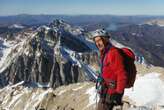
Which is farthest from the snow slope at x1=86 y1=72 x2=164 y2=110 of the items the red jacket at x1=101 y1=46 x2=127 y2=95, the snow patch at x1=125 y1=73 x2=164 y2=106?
the red jacket at x1=101 y1=46 x2=127 y2=95

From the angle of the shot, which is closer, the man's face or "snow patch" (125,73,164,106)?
the man's face

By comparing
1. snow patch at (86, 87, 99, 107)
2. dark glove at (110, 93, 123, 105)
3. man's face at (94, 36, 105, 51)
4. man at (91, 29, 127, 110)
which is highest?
man's face at (94, 36, 105, 51)

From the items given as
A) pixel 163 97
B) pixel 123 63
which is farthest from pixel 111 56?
pixel 163 97

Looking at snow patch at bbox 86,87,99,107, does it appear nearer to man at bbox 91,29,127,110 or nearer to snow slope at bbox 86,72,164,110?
snow slope at bbox 86,72,164,110

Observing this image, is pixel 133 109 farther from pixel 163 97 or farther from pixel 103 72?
pixel 163 97

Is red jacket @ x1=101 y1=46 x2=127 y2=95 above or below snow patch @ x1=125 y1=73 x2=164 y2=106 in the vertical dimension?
above

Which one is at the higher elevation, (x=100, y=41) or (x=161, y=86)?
(x=100, y=41)

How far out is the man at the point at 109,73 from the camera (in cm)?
1466

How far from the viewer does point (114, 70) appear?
14.9 metres

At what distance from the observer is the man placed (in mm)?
14664

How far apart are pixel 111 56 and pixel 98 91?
1.87m

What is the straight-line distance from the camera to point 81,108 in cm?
7169

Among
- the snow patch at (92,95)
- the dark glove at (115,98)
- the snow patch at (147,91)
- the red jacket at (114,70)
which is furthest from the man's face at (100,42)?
the snow patch at (92,95)

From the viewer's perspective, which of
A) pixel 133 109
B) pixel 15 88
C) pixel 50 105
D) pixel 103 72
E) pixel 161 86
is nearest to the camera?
pixel 103 72
